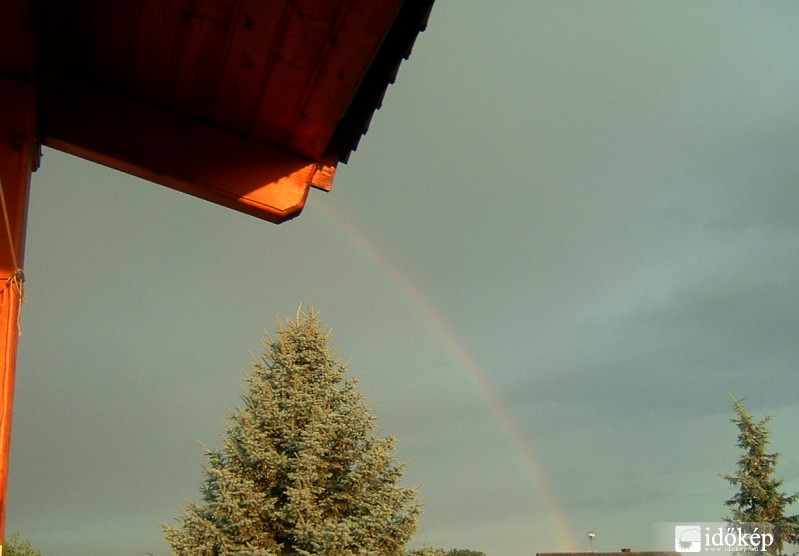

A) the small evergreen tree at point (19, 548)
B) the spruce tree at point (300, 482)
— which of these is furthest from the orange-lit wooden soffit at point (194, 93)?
the small evergreen tree at point (19, 548)

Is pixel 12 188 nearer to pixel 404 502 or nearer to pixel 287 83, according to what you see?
pixel 287 83

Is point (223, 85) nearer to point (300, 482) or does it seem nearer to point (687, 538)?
point (300, 482)

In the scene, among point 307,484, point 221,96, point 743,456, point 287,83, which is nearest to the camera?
point 287,83

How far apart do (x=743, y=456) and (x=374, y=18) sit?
22.8 metres

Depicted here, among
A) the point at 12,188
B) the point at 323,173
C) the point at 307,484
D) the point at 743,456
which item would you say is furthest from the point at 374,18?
the point at 743,456

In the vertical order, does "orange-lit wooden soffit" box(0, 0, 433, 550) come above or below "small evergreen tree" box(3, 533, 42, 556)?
above

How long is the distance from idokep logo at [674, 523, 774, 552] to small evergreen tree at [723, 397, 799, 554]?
0.51 ft

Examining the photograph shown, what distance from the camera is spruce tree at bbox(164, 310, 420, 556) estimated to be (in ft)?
30.4

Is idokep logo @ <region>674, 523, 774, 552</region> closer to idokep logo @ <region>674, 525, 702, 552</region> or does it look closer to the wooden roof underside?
idokep logo @ <region>674, 525, 702, 552</region>

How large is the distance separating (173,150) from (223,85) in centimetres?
29

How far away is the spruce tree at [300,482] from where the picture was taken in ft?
30.4

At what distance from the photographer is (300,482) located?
940cm

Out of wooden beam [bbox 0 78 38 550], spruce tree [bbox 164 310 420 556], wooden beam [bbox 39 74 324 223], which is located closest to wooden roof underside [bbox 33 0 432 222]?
wooden beam [bbox 39 74 324 223]

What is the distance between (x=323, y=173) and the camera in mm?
2061
